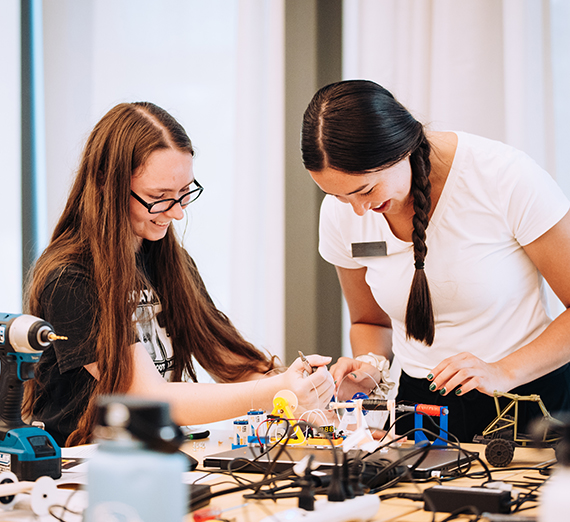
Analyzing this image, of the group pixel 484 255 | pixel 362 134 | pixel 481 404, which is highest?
pixel 362 134

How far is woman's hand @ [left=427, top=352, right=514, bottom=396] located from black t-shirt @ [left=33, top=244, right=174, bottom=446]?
27.2 inches

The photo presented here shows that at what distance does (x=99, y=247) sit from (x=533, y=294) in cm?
105

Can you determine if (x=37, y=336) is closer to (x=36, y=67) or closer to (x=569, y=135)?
(x=569, y=135)

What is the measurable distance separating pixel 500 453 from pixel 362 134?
0.67 metres

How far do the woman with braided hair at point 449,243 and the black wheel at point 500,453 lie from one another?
0.25 m

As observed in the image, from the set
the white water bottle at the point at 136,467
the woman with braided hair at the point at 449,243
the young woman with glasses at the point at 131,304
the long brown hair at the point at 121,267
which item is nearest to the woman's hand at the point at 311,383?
the young woman with glasses at the point at 131,304

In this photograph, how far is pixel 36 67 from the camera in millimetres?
2959

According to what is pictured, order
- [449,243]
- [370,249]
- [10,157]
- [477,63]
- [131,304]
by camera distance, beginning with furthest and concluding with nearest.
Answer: [10,157] → [477,63] → [370,249] → [449,243] → [131,304]

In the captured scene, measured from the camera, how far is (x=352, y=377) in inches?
54.5

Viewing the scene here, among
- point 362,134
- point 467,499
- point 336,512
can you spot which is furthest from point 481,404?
point 336,512

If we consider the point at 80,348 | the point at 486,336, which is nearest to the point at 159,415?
the point at 80,348

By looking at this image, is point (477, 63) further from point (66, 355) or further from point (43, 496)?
point (43, 496)

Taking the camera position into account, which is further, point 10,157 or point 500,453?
point 10,157

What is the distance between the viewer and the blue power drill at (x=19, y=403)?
0.90 meters
